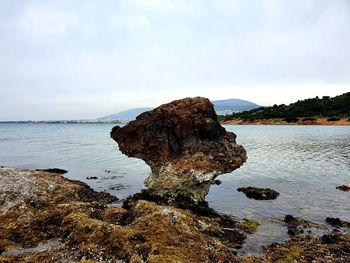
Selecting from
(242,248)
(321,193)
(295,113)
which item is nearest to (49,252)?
(242,248)

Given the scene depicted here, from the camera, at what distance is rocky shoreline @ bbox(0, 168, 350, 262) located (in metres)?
16.6

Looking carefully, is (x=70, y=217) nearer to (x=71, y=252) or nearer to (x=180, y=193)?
(x=71, y=252)

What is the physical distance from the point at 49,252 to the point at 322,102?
19571 centimetres

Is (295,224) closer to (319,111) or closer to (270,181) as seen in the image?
(270,181)

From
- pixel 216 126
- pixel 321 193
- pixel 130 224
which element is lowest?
pixel 321 193

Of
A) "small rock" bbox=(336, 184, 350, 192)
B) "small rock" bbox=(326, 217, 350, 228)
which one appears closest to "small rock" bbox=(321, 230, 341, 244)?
"small rock" bbox=(326, 217, 350, 228)

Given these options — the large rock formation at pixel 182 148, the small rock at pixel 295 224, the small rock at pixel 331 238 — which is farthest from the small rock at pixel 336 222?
the large rock formation at pixel 182 148

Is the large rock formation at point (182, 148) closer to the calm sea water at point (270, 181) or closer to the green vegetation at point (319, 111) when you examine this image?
the calm sea water at point (270, 181)

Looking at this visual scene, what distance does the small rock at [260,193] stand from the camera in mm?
32675

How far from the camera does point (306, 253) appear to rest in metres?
19.0

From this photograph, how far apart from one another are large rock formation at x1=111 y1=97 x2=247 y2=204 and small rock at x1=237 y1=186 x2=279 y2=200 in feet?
16.3

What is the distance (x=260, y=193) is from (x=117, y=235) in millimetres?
19464

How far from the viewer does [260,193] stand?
1316 inches

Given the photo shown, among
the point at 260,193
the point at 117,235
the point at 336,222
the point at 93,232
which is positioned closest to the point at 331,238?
the point at 336,222
